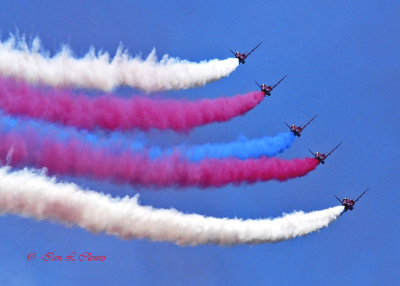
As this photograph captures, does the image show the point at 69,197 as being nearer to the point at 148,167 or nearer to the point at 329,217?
the point at 148,167

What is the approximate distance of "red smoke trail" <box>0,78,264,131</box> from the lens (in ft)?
171

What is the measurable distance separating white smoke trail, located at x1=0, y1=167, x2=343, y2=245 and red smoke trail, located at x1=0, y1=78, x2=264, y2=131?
3.33m

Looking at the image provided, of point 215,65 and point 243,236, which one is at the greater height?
point 215,65

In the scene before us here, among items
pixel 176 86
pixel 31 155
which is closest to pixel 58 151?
pixel 31 155

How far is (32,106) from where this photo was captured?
5234cm

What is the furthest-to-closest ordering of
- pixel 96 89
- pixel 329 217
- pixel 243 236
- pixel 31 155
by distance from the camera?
pixel 329 217 < pixel 243 236 < pixel 96 89 < pixel 31 155

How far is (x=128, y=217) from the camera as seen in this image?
55.2 meters

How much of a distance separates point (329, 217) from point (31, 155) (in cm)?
2088

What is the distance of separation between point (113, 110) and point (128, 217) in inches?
225

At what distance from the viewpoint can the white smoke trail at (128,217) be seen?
51.2m

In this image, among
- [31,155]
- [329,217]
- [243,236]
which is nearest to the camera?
[31,155]

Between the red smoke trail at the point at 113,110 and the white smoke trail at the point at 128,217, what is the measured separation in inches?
131

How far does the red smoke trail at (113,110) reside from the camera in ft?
171

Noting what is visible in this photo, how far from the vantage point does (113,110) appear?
55031 mm
